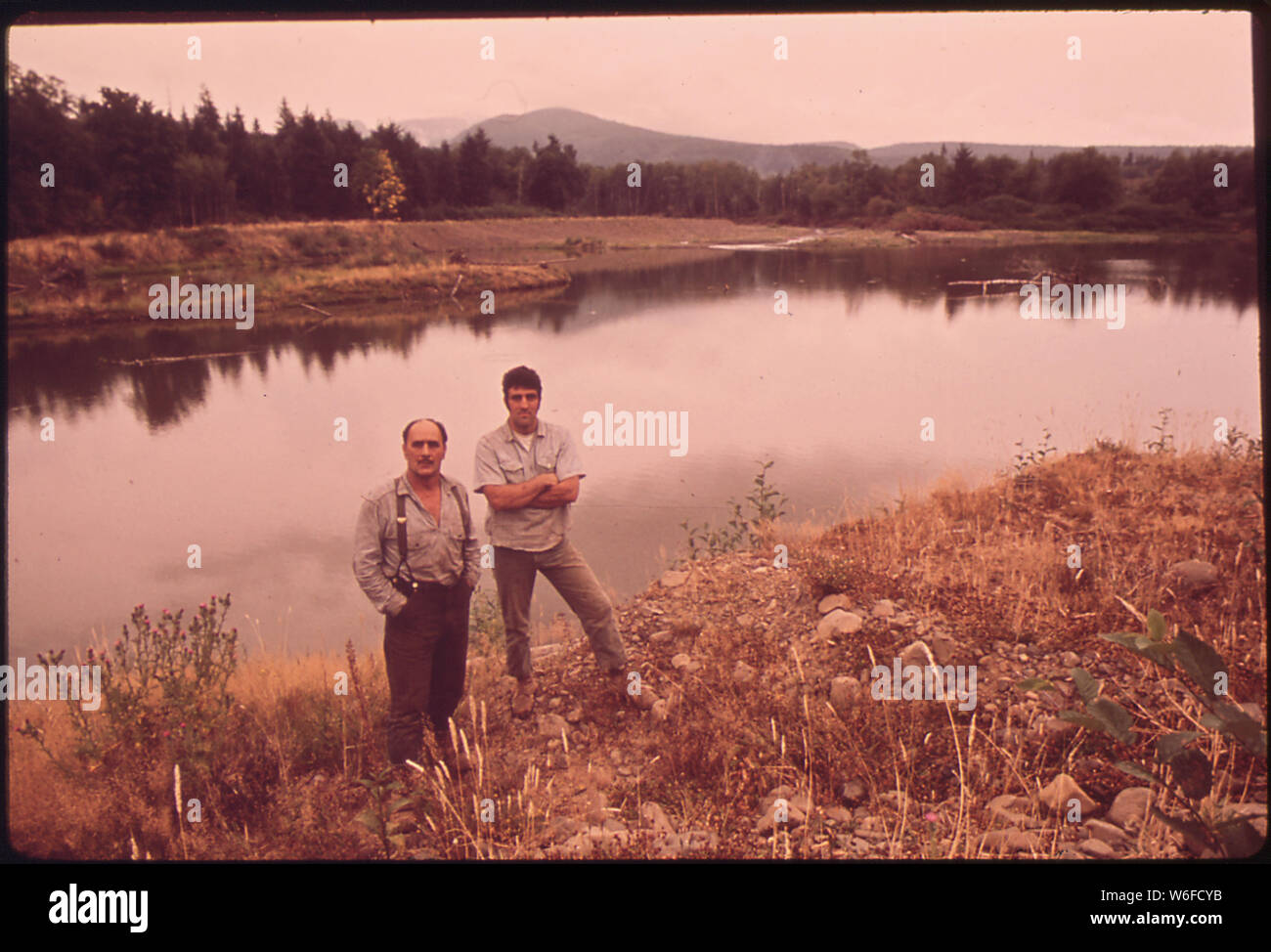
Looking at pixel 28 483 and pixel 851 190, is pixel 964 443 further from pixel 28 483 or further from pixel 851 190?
pixel 28 483

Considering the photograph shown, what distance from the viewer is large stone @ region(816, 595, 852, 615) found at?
5.87 meters

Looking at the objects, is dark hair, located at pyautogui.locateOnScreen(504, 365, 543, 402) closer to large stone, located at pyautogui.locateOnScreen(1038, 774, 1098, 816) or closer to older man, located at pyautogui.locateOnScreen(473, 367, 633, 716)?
older man, located at pyautogui.locateOnScreen(473, 367, 633, 716)

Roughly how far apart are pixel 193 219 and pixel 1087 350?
1115 centimetres

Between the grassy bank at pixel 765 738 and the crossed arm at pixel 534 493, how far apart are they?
1291 millimetres

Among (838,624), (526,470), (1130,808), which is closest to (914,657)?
(838,624)

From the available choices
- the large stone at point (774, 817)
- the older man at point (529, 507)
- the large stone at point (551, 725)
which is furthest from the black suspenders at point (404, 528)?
the large stone at point (774, 817)

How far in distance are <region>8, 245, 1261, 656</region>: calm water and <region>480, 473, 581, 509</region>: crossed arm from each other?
0.71 metres

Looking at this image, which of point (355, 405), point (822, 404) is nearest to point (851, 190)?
point (822, 404)

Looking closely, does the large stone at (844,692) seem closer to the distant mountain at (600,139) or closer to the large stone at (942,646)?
the large stone at (942,646)

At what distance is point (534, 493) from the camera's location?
182 inches

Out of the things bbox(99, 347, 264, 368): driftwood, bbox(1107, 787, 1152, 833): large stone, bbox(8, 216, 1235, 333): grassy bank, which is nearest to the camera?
bbox(1107, 787, 1152, 833): large stone

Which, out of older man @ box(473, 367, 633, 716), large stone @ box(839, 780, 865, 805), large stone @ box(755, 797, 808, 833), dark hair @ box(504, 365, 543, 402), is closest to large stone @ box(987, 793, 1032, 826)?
large stone @ box(839, 780, 865, 805)

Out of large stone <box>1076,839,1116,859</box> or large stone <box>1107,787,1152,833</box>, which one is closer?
large stone <box>1076,839,1116,859</box>

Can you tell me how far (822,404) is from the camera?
28.0 feet
